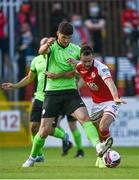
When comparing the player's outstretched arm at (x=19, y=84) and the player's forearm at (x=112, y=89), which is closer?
the player's forearm at (x=112, y=89)

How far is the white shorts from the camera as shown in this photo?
1560 cm

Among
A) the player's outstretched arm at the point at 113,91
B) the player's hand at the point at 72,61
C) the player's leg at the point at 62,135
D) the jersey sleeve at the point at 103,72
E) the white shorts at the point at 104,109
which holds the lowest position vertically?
the player's leg at the point at 62,135

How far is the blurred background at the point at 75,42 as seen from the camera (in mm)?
25391

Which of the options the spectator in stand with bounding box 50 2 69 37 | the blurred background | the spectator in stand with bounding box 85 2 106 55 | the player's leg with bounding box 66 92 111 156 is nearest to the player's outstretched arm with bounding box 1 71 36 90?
the player's leg with bounding box 66 92 111 156

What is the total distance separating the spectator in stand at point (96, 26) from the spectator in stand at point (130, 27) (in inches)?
27.6

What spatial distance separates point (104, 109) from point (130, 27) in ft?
43.7

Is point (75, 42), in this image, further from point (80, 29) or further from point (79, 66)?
point (79, 66)

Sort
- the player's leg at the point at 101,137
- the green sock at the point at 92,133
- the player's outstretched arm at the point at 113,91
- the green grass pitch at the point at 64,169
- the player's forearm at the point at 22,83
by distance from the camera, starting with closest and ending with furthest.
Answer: the green grass pitch at the point at 64,169 → the player's outstretched arm at the point at 113,91 → the green sock at the point at 92,133 → the player's leg at the point at 101,137 → the player's forearm at the point at 22,83

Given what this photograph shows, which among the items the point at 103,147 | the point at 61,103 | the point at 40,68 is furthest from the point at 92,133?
the point at 40,68

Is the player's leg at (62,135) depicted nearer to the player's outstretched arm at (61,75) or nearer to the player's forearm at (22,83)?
the player's forearm at (22,83)

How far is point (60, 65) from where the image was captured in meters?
16.3

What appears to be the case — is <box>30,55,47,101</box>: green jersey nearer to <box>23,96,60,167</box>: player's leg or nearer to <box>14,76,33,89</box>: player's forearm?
<box>14,76,33,89</box>: player's forearm

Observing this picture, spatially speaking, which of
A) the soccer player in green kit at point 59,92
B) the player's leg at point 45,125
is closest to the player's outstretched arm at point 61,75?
the soccer player in green kit at point 59,92

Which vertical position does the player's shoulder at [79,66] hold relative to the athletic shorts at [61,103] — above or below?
Answer: above
